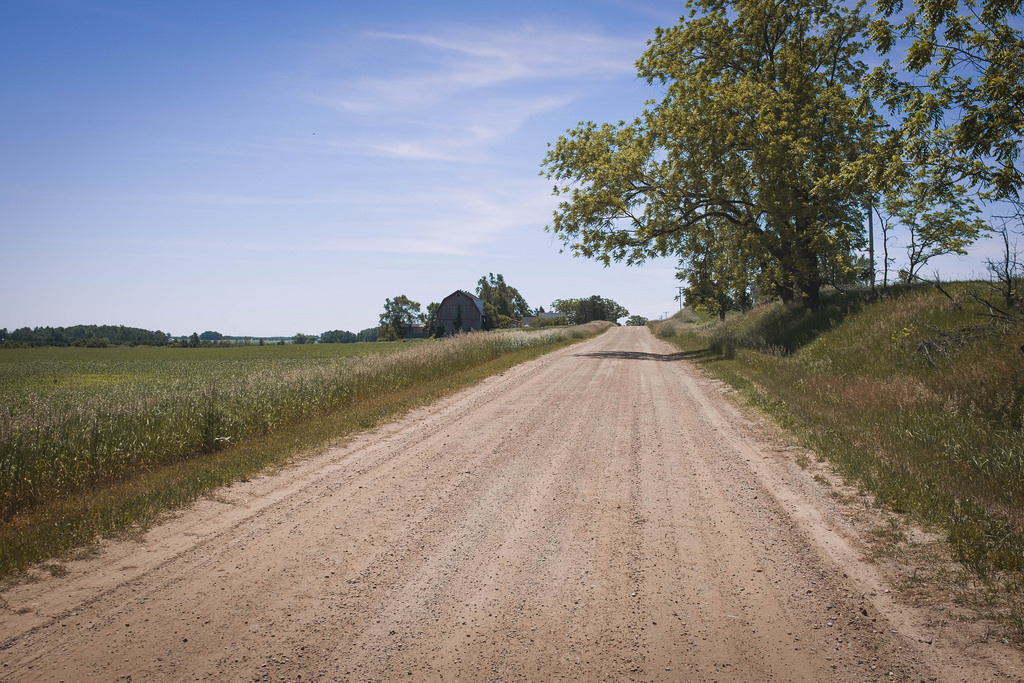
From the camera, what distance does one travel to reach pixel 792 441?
27.1ft

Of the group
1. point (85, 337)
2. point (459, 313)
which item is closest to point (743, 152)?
point (459, 313)

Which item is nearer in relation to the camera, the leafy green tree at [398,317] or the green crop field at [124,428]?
the green crop field at [124,428]

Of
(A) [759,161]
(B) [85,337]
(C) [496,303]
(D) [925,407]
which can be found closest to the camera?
(D) [925,407]

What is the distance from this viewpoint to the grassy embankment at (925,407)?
4.98m

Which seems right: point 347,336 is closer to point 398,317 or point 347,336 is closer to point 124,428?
point 398,317

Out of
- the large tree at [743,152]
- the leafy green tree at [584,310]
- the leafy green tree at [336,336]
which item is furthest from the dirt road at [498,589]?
the leafy green tree at [584,310]

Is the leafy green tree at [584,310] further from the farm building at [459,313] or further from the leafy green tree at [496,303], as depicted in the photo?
the farm building at [459,313]

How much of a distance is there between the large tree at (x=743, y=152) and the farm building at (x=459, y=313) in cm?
5930

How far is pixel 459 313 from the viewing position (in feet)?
287

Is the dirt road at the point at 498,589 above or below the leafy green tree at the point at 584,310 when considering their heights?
below

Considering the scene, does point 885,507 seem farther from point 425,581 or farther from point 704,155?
point 704,155

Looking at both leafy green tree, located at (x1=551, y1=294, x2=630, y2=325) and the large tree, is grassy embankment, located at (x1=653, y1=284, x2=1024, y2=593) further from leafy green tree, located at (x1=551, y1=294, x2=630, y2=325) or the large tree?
leafy green tree, located at (x1=551, y1=294, x2=630, y2=325)

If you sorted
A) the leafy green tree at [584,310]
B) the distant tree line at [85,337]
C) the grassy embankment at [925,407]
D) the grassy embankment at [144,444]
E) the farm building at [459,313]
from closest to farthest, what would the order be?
the grassy embankment at [925,407] → the grassy embankment at [144,444] → the distant tree line at [85,337] → the farm building at [459,313] → the leafy green tree at [584,310]

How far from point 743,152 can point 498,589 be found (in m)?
23.6
